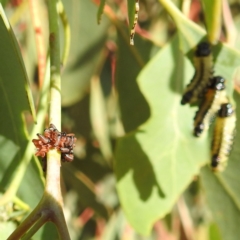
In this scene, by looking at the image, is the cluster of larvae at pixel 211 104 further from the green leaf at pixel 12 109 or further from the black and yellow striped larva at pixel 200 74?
the green leaf at pixel 12 109

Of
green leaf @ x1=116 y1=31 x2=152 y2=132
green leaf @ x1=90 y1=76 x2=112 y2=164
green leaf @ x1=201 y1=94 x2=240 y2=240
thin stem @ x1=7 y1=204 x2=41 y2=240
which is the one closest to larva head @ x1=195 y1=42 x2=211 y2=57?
green leaf @ x1=201 y1=94 x2=240 y2=240

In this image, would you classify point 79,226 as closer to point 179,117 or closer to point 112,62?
point 112,62

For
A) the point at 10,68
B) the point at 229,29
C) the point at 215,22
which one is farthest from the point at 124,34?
the point at 10,68

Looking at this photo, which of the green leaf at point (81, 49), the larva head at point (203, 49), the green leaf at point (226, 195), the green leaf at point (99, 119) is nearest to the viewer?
the larva head at point (203, 49)

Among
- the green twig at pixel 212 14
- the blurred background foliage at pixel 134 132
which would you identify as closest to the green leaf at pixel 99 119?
the blurred background foliage at pixel 134 132

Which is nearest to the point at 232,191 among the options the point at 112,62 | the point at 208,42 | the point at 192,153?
the point at 192,153

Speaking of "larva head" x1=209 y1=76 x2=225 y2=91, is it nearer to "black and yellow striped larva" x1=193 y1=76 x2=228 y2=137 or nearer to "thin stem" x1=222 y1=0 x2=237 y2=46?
"black and yellow striped larva" x1=193 y1=76 x2=228 y2=137
